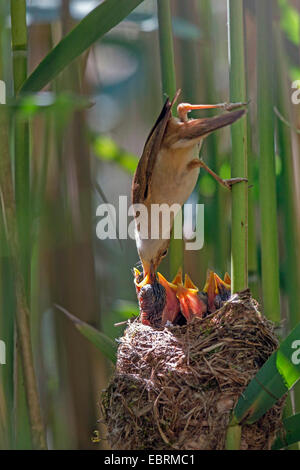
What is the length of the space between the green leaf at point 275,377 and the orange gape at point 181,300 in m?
0.46

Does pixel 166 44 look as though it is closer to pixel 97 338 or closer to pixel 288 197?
pixel 288 197

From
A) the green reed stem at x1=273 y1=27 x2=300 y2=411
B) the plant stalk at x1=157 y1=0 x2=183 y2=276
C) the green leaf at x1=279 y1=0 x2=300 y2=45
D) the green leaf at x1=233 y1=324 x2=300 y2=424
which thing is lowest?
the green leaf at x1=233 y1=324 x2=300 y2=424

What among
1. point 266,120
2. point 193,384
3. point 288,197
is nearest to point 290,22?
point 288,197

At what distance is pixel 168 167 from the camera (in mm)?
1371

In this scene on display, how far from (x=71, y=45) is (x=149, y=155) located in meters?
0.32

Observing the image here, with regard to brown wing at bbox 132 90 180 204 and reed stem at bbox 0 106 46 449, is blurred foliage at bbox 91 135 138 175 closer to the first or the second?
brown wing at bbox 132 90 180 204

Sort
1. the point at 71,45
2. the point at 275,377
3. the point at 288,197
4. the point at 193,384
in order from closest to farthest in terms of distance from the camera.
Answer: the point at 275,377
the point at 71,45
the point at 193,384
the point at 288,197

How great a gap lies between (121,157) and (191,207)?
290 mm

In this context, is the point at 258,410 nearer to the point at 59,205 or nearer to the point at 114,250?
the point at 59,205

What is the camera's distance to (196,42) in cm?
184

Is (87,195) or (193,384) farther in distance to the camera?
(87,195)

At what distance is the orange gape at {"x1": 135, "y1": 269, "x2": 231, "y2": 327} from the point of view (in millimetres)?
1493

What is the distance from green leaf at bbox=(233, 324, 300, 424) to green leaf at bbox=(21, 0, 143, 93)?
0.60 m

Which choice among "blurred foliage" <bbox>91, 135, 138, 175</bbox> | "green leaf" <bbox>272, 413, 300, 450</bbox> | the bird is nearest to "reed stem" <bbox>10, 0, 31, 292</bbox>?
the bird
